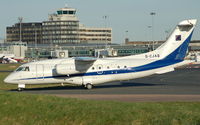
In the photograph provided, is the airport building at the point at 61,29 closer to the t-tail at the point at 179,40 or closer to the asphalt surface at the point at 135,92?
the asphalt surface at the point at 135,92

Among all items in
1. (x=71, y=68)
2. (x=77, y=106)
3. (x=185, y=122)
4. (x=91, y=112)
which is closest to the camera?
(x=185, y=122)

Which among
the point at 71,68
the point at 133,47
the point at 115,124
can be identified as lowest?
the point at 115,124

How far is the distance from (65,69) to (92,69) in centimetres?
281

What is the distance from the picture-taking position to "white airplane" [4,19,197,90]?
36812mm

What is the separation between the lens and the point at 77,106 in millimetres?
18734

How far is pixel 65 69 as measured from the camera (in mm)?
36375

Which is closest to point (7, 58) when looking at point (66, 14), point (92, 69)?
point (66, 14)

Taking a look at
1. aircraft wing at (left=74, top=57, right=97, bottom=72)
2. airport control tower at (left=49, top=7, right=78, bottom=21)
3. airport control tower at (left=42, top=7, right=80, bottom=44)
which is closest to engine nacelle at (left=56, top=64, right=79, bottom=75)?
aircraft wing at (left=74, top=57, right=97, bottom=72)

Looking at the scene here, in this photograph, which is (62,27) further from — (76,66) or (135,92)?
(135,92)

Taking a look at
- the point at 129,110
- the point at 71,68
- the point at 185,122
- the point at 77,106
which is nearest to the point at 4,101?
the point at 77,106

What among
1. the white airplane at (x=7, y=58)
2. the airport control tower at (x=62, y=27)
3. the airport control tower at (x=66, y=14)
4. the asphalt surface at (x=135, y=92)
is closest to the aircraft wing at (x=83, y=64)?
the asphalt surface at (x=135, y=92)

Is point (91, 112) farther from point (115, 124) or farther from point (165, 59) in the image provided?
point (165, 59)

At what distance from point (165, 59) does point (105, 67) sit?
243 inches

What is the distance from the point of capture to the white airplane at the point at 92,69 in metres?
36.8
